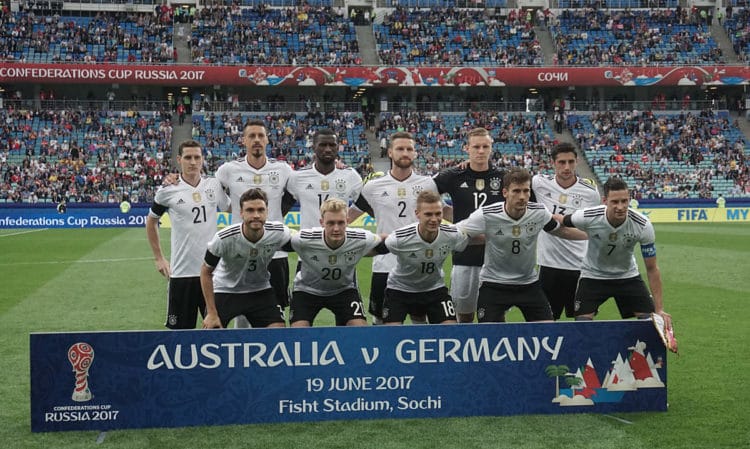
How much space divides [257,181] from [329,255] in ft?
4.93

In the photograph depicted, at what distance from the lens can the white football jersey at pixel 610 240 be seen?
22.0 ft

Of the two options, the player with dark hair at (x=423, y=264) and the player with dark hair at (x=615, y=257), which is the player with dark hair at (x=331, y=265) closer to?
the player with dark hair at (x=423, y=264)

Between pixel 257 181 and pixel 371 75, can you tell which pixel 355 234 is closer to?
pixel 257 181

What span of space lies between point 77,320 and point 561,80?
39114mm

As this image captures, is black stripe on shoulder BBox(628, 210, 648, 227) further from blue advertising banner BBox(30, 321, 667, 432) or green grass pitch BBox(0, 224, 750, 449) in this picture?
green grass pitch BBox(0, 224, 750, 449)

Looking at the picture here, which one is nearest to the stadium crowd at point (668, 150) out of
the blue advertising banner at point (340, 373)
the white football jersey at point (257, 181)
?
the white football jersey at point (257, 181)

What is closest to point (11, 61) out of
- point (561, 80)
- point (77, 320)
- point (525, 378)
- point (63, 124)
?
point (63, 124)

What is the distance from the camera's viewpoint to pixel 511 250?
6750 millimetres

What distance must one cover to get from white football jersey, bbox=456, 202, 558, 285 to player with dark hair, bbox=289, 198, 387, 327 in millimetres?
896

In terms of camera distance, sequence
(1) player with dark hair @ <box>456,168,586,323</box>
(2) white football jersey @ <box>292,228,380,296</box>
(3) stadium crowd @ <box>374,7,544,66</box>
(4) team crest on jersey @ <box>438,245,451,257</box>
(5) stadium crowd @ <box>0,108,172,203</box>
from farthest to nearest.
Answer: (3) stadium crowd @ <box>374,7,544,66</box>, (5) stadium crowd @ <box>0,108,172,203</box>, (1) player with dark hair @ <box>456,168,586,323</box>, (4) team crest on jersey @ <box>438,245,451,257</box>, (2) white football jersey @ <box>292,228,380,296</box>

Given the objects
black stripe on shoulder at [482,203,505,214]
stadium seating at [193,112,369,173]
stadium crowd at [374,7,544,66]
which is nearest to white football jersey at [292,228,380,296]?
black stripe on shoulder at [482,203,505,214]

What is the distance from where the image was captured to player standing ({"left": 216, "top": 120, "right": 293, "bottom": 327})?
739 centimetres

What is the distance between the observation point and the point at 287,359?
5793mm

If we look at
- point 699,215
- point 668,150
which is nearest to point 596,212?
point 699,215
